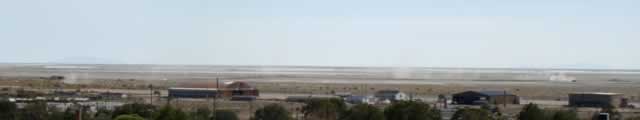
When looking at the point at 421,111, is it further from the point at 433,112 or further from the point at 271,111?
the point at 271,111

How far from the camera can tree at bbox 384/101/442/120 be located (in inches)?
1342

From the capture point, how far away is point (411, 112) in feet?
112

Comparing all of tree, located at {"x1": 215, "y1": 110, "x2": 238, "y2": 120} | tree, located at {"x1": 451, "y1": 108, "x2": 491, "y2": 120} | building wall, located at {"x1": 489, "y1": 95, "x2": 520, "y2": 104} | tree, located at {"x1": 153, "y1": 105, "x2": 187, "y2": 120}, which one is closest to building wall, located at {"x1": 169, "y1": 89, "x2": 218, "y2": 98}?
building wall, located at {"x1": 489, "y1": 95, "x2": 520, "y2": 104}

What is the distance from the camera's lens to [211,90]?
7388cm

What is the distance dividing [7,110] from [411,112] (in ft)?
50.7

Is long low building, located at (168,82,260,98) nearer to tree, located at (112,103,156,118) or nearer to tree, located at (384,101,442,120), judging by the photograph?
tree, located at (112,103,156,118)

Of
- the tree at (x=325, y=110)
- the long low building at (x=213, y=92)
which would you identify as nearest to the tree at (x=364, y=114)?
the tree at (x=325, y=110)

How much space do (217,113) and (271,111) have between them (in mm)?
1927

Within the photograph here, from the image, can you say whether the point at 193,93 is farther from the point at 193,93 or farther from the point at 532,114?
the point at 532,114

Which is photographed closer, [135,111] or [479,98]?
[135,111]

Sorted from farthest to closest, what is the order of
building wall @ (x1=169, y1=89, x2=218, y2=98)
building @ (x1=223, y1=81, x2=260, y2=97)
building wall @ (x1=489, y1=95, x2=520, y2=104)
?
building @ (x1=223, y1=81, x2=260, y2=97) < building wall @ (x1=169, y1=89, x2=218, y2=98) < building wall @ (x1=489, y1=95, x2=520, y2=104)

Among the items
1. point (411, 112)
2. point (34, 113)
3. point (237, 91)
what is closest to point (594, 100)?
point (237, 91)

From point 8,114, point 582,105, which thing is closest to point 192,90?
point 582,105

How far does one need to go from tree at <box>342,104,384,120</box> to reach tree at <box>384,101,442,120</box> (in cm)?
52
